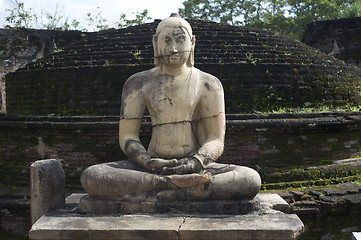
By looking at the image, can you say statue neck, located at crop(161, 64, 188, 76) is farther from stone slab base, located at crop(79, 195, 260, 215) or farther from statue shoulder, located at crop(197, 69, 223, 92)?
stone slab base, located at crop(79, 195, 260, 215)

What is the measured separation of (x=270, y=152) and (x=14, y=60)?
11.3m

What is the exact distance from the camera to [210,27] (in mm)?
10742

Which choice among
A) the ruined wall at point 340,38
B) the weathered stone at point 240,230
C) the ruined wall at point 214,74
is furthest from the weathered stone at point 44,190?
the ruined wall at point 340,38

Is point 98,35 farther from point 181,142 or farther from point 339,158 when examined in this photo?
point 181,142

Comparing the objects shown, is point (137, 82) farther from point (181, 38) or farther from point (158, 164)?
point (158, 164)

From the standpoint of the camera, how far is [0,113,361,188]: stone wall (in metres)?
6.90

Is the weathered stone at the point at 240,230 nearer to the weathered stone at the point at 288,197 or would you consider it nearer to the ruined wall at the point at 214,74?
the weathered stone at the point at 288,197

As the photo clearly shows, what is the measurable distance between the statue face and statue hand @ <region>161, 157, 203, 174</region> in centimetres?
92

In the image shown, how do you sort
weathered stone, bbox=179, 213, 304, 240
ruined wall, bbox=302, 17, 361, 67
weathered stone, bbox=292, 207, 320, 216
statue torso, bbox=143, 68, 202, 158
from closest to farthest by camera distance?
weathered stone, bbox=179, 213, 304, 240 < statue torso, bbox=143, 68, 202, 158 < weathered stone, bbox=292, 207, 320, 216 < ruined wall, bbox=302, 17, 361, 67

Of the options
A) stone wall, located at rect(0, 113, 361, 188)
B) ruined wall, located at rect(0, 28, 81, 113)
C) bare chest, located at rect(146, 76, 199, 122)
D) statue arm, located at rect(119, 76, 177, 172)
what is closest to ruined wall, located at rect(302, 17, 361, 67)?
stone wall, located at rect(0, 113, 361, 188)

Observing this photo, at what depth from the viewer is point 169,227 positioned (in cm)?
294

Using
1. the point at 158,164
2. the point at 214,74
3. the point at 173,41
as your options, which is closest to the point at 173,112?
the point at 158,164

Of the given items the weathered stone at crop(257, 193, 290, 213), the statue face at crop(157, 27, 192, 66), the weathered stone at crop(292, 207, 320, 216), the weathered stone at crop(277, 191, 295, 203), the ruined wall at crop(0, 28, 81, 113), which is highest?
the ruined wall at crop(0, 28, 81, 113)

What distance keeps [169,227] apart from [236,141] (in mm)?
4141
